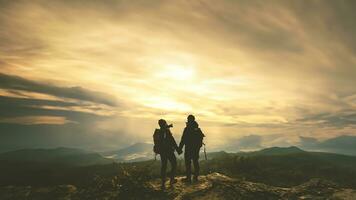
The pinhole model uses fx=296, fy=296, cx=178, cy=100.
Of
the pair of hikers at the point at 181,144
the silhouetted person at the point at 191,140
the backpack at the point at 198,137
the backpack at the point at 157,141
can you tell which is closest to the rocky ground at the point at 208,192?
the pair of hikers at the point at 181,144

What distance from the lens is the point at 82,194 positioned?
15.2m

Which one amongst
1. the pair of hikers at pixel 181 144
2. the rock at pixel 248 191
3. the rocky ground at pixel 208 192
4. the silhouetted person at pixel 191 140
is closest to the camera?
the rock at pixel 248 191

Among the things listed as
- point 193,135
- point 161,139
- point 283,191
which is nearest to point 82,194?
point 161,139

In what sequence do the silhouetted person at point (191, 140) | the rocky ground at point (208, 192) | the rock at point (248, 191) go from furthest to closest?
the silhouetted person at point (191, 140) → the rocky ground at point (208, 192) → the rock at point (248, 191)

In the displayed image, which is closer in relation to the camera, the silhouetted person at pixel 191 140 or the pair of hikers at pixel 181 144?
the pair of hikers at pixel 181 144

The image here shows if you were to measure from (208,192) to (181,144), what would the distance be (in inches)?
155

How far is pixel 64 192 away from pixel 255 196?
393 inches

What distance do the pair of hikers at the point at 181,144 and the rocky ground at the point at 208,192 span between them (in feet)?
3.23

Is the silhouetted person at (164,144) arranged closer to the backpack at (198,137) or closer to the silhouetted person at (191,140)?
the silhouetted person at (191,140)

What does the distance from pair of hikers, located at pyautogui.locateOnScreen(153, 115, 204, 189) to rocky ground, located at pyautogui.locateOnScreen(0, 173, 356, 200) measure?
0.99 meters

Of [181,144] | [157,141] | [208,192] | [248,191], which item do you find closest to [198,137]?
[181,144]

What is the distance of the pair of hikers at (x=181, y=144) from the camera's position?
51.6 ft

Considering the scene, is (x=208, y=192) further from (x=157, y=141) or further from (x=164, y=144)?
(x=157, y=141)

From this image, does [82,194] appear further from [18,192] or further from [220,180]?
[220,180]
